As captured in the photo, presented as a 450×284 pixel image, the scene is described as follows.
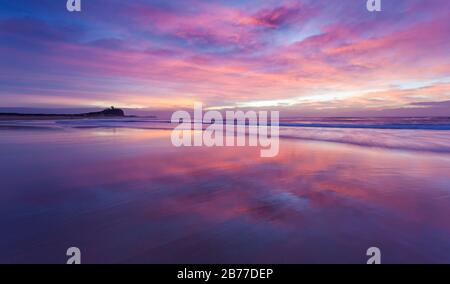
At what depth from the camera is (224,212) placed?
2.99 meters

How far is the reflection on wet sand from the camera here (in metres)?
2.22

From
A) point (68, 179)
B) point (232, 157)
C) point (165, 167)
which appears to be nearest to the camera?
point (68, 179)

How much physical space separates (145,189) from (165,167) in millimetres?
1581

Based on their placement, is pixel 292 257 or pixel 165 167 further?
pixel 165 167

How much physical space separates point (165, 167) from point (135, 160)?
120 centimetres

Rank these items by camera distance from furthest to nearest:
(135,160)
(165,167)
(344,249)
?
(135,160), (165,167), (344,249)

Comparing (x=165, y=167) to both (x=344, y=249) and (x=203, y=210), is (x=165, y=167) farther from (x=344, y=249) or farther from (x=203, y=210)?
(x=344, y=249)

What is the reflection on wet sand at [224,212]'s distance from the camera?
2221mm
